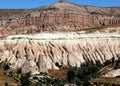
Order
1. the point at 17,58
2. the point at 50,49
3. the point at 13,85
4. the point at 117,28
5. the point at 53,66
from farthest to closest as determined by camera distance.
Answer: the point at 117,28 → the point at 50,49 → the point at 17,58 → the point at 53,66 → the point at 13,85

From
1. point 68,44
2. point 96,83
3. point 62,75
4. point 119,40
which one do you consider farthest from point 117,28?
point 96,83

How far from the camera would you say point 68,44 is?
577ft

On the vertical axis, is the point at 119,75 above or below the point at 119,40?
below

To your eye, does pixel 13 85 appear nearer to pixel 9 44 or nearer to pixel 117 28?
pixel 9 44

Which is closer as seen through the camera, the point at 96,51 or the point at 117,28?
the point at 96,51

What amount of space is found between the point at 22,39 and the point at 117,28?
4142 cm

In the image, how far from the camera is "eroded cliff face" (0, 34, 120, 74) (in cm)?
16088

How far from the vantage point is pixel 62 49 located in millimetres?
172250

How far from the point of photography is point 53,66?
148 m

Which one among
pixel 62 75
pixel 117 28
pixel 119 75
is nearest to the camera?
pixel 119 75

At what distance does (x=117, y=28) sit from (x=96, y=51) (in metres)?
20.5

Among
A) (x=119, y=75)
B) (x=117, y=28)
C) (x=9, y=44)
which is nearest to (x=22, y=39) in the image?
(x=9, y=44)

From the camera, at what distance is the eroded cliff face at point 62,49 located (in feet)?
528

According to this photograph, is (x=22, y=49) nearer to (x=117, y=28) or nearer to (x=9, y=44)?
(x=9, y=44)
